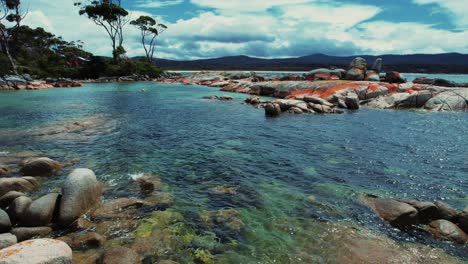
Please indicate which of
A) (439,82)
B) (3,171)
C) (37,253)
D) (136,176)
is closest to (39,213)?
(37,253)

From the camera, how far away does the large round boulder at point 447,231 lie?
375 inches

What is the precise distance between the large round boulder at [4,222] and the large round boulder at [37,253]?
8.95 feet

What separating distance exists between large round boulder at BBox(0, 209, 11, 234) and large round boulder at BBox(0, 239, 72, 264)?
8.95 ft

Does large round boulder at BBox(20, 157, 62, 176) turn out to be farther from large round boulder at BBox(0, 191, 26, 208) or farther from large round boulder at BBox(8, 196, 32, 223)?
large round boulder at BBox(8, 196, 32, 223)

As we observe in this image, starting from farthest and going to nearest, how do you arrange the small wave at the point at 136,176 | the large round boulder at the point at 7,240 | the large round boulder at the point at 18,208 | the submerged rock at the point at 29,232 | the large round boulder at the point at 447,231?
the small wave at the point at 136,176, the large round boulder at the point at 18,208, the large round boulder at the point at 447,231, the submerged rock at the point at 29,232, the large round boulder at the point at 7,240

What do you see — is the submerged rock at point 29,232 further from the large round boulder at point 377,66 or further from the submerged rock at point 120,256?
the large round boulder at point 377,66

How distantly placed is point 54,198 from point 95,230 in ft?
7.00

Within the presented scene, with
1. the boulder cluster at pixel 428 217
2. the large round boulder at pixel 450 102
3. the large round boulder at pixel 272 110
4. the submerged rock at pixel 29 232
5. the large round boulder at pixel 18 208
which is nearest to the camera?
the submerged rock at pixel 29 232

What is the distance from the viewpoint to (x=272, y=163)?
55.2ft

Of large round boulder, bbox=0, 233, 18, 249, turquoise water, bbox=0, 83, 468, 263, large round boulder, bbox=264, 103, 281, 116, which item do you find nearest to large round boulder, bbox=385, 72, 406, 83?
turquoise water, bbox=0, 83, 468, 263

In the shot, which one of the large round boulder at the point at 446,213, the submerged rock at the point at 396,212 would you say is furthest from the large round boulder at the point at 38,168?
the large round boulder at the point at 446,213

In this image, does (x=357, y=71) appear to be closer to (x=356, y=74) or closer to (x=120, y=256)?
(x=356, y=74)

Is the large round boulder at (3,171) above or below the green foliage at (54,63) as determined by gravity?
below

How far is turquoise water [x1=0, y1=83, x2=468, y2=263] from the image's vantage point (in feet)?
33.0
